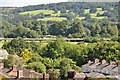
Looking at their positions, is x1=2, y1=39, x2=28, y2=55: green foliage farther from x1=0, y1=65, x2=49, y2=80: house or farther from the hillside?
x1=0, y1=65, x2=49, y2=80: house

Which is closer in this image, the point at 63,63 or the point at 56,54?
the point at 63,63

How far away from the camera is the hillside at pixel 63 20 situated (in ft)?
58.4

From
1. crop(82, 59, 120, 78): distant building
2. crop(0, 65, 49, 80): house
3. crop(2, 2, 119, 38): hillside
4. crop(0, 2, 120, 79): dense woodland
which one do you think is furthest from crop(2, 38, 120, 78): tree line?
crop(2, 2, 119, 38): hillside

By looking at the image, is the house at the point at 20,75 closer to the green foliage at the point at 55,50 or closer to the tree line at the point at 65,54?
the tree line at the point at 65,54

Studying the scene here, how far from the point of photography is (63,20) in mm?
21312

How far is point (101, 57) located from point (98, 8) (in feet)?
53.5

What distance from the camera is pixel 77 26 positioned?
18875mm

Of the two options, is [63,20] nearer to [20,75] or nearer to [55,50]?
[55,50]

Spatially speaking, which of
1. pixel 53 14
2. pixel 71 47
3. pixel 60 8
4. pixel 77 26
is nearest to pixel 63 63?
pixel 71 47

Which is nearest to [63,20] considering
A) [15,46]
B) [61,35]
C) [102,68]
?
[61,35]

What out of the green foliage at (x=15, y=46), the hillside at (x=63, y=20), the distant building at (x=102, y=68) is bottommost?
the hillside at (x=63, y=20)

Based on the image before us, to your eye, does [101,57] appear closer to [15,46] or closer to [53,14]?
[15,46]

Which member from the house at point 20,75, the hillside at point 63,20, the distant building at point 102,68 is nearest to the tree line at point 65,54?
the distant building at point 102,68

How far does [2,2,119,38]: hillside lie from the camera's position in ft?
58.4
